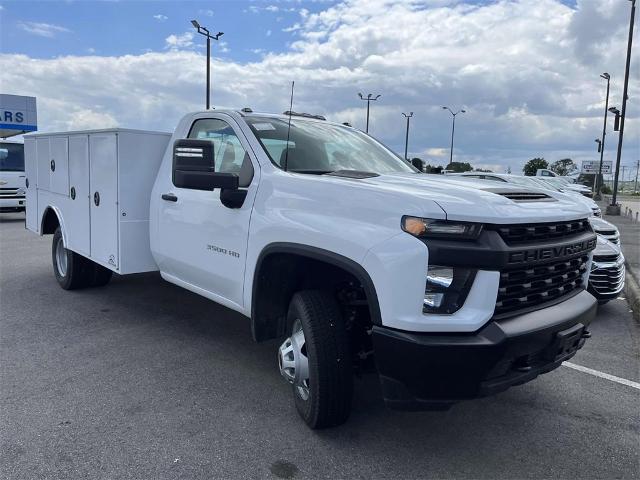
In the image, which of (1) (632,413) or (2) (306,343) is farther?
(1) (632,413)

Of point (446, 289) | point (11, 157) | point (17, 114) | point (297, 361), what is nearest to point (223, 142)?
point (297, 361)

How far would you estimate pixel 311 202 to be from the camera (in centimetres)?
335

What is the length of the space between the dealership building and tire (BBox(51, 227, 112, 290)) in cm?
2421

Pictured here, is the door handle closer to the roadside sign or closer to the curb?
the curb

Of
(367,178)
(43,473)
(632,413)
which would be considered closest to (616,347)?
(632,413)

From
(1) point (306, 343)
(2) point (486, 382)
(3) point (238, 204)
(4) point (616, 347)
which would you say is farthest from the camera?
(4) point (616, 347)

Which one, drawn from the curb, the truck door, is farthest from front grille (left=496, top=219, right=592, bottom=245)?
the curb

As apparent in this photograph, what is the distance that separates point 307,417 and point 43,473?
1472 mm

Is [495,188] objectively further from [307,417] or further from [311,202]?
[307,417]

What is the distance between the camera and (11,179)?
1569cm

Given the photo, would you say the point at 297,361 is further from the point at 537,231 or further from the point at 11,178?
the point at 11,178

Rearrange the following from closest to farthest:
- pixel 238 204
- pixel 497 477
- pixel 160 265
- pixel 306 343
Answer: pixel 497 477 → pixel 306 343 → pixel 238 204 → pixel 160 265

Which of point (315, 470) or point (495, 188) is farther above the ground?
point (495, 188)

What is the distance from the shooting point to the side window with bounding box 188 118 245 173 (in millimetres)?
4254
